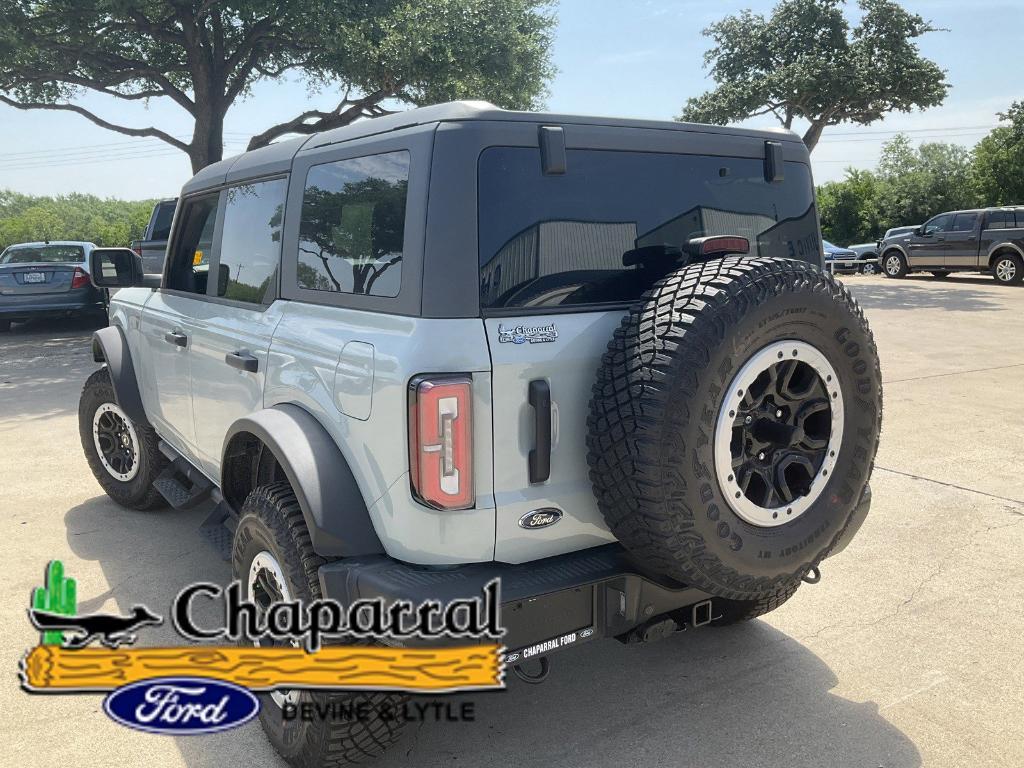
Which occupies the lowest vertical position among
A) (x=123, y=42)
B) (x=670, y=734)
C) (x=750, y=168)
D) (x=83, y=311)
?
(x=670, y=734)

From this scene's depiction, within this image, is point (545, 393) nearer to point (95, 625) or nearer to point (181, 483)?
point (95, 625)

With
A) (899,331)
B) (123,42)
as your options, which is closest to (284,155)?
(899,331)

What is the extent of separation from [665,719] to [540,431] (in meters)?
1.27

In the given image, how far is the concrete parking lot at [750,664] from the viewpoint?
9.00 feet

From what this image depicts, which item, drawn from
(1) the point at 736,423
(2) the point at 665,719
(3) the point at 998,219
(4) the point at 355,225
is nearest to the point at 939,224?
(3) the point at 998,219

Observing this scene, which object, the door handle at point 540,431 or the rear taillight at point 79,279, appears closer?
the door handle at point 540,431

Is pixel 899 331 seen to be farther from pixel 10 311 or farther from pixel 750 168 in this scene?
pixel 10 311

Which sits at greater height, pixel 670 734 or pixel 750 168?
pixel 750 168

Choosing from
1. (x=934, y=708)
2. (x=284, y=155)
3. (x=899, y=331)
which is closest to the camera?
(x=934, y=708)

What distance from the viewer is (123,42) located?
19016 millimetres

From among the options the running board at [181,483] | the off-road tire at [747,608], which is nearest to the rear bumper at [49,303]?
the running board at [181,483]

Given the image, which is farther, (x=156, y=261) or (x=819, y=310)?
(x=156, y=261)

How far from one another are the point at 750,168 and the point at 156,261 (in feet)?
34.6

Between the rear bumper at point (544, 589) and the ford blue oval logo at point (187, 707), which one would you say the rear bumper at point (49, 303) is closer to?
the ford blue oval logo at point (187, 707)
